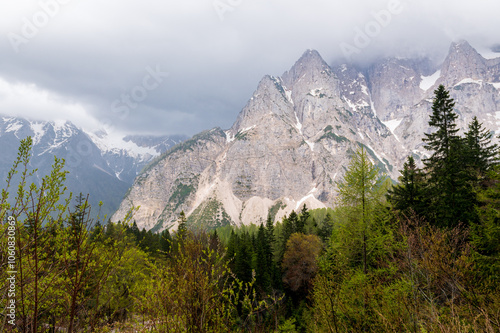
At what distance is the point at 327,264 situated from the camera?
15141mm

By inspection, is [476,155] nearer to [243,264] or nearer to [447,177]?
[447,177]

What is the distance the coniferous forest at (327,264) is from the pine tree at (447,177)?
0.09 m

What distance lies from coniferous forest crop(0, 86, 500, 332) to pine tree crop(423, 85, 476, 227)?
0.29 feet

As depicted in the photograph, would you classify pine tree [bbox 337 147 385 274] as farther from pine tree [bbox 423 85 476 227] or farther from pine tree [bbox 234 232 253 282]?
pine tree [bbox 234 232 253 282]

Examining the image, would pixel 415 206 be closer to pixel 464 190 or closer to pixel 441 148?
pixel 464 190

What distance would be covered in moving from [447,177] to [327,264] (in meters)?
11.2

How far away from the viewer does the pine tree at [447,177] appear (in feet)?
56.2

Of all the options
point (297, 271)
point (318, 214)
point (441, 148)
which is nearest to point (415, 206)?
point (441, 148)

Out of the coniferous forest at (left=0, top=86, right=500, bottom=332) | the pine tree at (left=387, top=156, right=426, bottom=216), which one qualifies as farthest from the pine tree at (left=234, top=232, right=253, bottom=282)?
the pine tree at (left=387, top=156, right=426, bottom=216)

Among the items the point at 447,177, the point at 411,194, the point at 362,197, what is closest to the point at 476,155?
the point at 411,194

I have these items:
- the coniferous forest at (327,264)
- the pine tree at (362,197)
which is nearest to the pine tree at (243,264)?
the coniferous forest at (327,264)

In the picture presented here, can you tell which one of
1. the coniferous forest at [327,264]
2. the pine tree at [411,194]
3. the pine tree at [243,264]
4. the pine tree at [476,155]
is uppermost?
the pine tree at [476,155]

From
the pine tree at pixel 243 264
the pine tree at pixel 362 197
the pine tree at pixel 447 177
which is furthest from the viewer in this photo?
the pine tree at pixel 243 264

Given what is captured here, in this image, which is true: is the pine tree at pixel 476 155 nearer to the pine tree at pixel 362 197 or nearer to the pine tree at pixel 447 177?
the pine tree at pixel 447 177
